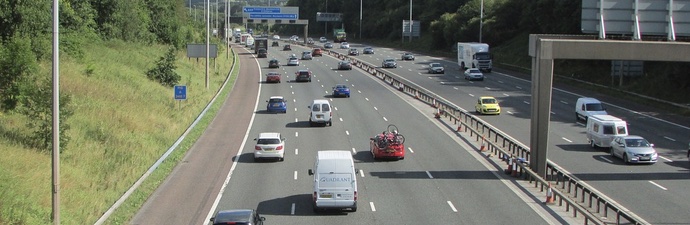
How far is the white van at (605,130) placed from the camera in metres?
45.9

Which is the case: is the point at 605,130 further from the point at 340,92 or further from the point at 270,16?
the point at 270,16

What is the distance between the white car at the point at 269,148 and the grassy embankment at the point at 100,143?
4.07 m

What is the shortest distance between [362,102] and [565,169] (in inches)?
1261

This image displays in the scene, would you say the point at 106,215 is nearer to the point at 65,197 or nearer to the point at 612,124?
the point at 65,197

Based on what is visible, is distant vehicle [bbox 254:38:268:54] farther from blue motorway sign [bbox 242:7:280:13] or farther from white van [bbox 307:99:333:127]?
white van [bbox 307:99:333:127]

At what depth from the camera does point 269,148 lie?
136 feet

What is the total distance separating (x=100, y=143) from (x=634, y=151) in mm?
27255

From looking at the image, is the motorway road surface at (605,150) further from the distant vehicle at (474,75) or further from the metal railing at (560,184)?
the metal railing at (560,184)

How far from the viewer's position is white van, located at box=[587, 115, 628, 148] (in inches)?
1806

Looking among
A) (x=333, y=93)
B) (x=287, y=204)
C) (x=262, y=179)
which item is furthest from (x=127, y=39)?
(x=287, y=204)

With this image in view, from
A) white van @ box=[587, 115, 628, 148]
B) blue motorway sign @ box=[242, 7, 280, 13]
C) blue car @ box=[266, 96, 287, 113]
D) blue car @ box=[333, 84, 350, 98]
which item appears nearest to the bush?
blue car @ box=[266, 96, 287, 113]

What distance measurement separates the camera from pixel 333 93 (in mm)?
74562

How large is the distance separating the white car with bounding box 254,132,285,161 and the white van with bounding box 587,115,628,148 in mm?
18368

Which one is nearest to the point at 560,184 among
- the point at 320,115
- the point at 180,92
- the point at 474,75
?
the point at 320,115
